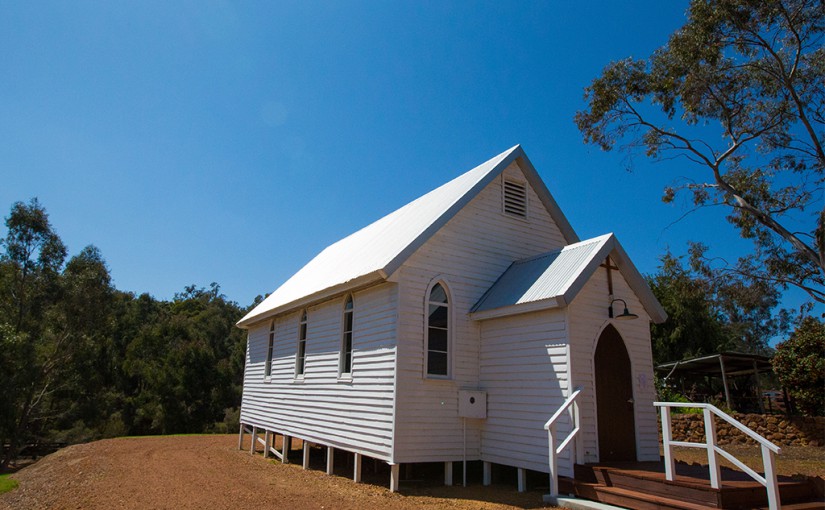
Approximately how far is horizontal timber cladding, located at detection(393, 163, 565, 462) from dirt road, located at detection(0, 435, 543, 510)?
106cm

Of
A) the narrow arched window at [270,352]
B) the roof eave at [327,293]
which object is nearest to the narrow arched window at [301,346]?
the roof eave at [327,293]

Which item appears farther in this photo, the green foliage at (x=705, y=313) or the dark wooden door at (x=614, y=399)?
the green foliage at (x=705, y=313)

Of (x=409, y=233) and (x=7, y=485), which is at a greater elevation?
(x=409, y=233)

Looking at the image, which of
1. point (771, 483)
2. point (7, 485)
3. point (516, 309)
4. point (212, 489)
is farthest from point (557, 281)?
point (7, 485)

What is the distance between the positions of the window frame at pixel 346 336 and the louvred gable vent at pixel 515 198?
4.56m

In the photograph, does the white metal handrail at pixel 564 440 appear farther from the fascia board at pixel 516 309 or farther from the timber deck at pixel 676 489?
the fascia board at pixel 516 309

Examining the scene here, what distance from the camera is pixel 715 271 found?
2050 cm

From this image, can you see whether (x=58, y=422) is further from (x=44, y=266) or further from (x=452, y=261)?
(x=452, y=261)

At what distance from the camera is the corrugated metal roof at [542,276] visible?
10.2 meters

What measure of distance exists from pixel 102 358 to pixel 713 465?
42.0 m

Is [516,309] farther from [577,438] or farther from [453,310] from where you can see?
[577,438]

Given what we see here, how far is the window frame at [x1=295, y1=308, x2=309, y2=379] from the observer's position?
1579cm

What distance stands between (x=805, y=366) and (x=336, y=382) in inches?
631

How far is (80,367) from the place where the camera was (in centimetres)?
3488
